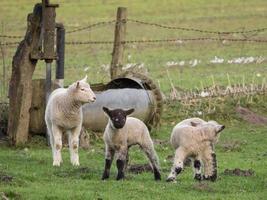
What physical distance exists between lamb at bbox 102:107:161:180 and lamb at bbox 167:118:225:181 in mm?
597

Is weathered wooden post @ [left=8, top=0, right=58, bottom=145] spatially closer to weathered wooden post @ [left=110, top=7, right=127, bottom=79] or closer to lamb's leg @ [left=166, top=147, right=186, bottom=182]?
weathered wooden post @ [left=110, top=7, right=127, bottom=79]

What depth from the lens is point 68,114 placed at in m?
17.2

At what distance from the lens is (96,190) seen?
13.5m

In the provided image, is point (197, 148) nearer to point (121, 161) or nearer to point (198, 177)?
point (198, 177)

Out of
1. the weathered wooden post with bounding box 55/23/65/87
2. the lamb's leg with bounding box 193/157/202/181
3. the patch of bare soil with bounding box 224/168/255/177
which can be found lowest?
the patch of bare soil with bounding box 224/168/255/177

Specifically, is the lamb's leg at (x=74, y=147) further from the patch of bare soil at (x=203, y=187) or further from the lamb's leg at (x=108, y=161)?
the patch of bare soil at (x=203, y=187)

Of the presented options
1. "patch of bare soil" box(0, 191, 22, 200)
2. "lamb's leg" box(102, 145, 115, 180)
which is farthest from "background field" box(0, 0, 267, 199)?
"lamb's leg" box(102, 145, 115, 180)

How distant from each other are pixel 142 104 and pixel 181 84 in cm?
750

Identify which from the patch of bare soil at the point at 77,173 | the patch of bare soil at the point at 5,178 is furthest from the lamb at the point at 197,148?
the patch of bare soil at the point at 5,178

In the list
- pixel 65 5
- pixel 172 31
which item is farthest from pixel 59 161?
pixel 65 5

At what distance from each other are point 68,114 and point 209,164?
3590mm

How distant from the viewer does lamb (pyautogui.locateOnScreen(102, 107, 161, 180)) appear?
48.0 ft

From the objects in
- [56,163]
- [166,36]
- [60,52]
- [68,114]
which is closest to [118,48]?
[60,52]

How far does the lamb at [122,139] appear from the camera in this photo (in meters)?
14.6
